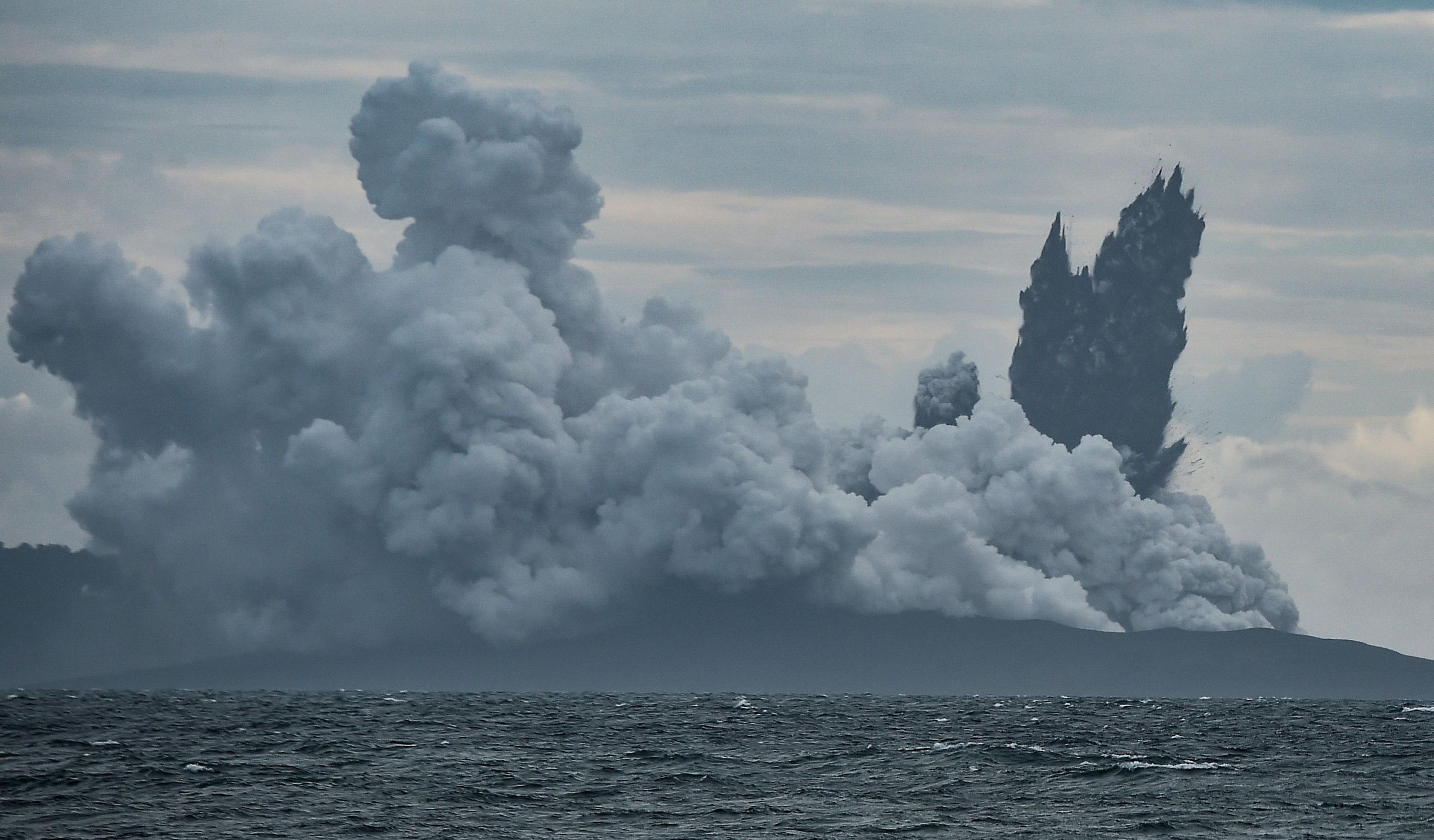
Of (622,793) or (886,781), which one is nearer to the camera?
(622,793)

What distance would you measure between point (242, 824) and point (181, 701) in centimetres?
12643

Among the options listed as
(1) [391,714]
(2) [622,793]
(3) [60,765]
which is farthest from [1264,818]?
(1) [391,714]

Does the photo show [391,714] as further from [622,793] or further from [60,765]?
[622,793]

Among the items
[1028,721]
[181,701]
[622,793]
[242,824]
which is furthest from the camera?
[181,701]

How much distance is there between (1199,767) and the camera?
9225 centimetres

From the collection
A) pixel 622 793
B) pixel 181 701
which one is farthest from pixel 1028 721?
pixel 181 701

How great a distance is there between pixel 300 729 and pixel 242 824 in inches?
2169

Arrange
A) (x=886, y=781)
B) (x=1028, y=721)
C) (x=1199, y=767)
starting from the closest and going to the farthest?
(x=886, y=781), (x=1199, y=767), (x=1028, y=721)

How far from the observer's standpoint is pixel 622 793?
80812mm

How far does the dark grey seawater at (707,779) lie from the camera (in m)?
69.9

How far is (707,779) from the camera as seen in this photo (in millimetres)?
87250

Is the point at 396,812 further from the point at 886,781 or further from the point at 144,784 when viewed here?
the point at 886,781

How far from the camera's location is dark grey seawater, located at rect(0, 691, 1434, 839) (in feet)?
229

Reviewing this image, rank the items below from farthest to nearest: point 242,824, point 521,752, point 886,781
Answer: point 521,752, point 886,781, point 242,824
